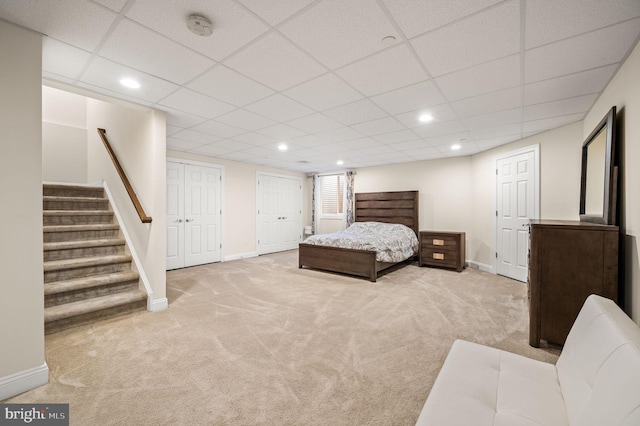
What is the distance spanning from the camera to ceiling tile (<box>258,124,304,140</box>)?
378 cm

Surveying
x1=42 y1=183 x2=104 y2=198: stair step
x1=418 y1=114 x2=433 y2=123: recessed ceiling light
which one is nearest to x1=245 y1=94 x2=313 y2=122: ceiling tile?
x1=418 y1=114 x2=433 y2=123: recessed ceiling light

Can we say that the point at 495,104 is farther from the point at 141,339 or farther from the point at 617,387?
the point at 141,339

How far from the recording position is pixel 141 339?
2510 millimetres

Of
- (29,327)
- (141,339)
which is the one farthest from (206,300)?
(29,327)

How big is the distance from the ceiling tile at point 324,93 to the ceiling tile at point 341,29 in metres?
0.37

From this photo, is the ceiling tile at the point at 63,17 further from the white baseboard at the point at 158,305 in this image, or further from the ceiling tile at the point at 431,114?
the ceiling tile at the point at 431,114

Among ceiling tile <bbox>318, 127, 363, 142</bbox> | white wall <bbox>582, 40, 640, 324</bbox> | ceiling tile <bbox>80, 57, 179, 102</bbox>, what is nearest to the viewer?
white wall <bbox>582, 40, 640, 324</bbox>

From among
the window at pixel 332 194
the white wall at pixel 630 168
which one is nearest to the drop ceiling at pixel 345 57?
the white wall at pixel 630 168

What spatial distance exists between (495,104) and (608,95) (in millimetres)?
866

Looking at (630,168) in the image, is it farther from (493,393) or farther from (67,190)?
(67,190)

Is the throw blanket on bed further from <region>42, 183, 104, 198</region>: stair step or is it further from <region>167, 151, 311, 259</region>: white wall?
<region>42, 183, 104, 198</region>: stair step

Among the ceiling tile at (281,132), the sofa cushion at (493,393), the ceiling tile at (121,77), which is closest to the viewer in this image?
the sofa cushion at (493,393)

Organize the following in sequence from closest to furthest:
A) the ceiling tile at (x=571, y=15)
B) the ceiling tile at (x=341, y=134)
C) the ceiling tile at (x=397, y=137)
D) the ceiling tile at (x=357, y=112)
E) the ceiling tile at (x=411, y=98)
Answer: the ceiling tile at (x=571, y=15)
the ceiling tile at (x=411, y=98)
the ceiling tile at (x=357, y=112)
the ceiling tile at (x=341, y=134)
the ceiling tile at (x=397, y=137)

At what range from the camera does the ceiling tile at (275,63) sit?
1.92 meters
